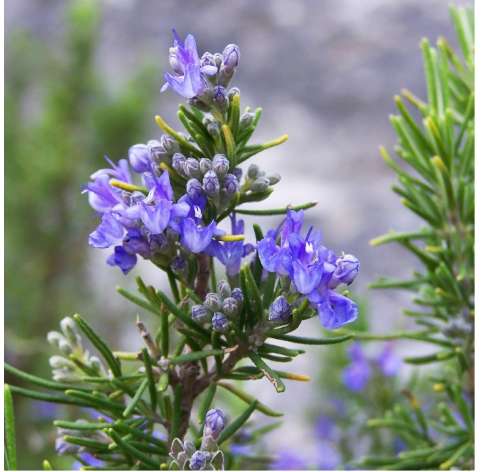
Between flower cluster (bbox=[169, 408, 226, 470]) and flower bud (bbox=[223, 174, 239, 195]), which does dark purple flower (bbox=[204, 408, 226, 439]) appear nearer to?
flower cluster (bbox=[169, 408, 226, 470])

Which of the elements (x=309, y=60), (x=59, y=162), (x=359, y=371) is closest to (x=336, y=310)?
(x=359, y=371)

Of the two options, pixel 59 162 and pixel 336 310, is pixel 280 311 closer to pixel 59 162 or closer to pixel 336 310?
pixel 336 310

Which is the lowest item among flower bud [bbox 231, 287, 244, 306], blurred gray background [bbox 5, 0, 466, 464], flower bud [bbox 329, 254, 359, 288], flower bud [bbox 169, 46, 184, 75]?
flower bud [bbox 231, 287, 244, 306]

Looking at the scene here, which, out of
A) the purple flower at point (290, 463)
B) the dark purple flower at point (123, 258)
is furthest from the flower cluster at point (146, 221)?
the purple flower at point (290, 463)

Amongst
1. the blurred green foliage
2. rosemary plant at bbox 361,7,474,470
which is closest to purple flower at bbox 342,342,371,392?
rosemary plant at bbox 361,7,474,470

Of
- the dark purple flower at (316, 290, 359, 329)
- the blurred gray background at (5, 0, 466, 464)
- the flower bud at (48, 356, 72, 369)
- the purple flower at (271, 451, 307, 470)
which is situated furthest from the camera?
the blurred gray background at (5, 0, 466, 464)

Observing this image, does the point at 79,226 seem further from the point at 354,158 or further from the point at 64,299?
the point at 354,158

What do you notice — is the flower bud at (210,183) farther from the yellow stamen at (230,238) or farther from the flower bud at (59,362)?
the flower bud at (59,362)
